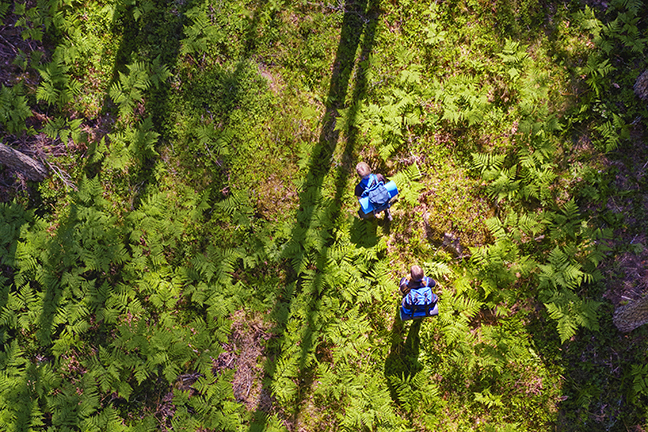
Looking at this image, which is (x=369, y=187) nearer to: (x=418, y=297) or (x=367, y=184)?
(x=367, y=184)

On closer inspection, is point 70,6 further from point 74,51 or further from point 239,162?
point 239,162

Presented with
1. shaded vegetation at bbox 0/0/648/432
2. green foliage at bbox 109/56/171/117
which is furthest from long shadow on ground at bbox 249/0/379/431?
green foliage at bbox 109/56/171/117

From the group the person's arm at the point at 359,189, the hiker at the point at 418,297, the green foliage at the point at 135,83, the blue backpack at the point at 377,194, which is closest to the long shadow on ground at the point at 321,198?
the person's arm at the point at 359,189

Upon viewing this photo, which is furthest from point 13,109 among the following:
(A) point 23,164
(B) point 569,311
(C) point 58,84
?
(B) point 569,311

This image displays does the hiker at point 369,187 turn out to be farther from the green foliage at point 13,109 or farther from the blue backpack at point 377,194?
the green foliage at point 13,109

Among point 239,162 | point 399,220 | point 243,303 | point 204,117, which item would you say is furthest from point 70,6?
point 399,220

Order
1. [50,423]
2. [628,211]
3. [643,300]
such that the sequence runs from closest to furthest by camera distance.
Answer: [643,300] < [628,211] < [50,423]

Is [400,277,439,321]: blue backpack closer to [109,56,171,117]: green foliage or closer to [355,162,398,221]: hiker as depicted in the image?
[355,162,398,221]: hiker
